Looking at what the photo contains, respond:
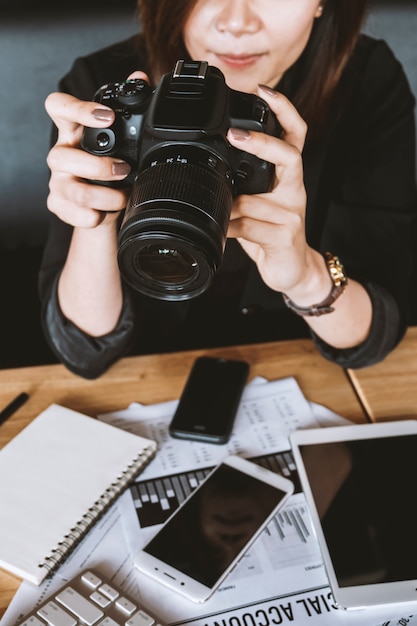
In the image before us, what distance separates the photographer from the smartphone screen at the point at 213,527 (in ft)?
1.98

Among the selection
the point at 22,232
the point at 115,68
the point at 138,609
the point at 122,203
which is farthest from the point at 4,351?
the point at 138,609

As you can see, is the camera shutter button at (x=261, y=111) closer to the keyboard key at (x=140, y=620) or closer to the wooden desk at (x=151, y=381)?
the wooden desk at (x=151, y=381)

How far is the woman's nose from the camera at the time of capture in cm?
82

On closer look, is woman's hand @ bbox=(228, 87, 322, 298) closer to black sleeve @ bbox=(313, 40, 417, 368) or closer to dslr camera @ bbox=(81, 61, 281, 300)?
dslr camera @ bbox=(81, 61, 281, 300)

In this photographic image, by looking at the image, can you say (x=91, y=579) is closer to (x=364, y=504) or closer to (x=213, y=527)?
(x=213, y=527)

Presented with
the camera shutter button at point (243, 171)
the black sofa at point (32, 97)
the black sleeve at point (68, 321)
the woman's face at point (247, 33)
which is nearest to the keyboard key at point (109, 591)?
the black sleeve at point (68, 321)

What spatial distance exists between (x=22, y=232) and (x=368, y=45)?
2.70ft

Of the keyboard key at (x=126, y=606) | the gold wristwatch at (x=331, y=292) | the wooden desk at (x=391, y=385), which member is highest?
the gold wristwatch at (x=331, y=292)

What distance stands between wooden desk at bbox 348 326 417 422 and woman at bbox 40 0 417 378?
2cm

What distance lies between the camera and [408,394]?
814 millimetres

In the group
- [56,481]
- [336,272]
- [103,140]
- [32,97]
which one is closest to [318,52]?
[336,272]

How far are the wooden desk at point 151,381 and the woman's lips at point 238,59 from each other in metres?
0.38

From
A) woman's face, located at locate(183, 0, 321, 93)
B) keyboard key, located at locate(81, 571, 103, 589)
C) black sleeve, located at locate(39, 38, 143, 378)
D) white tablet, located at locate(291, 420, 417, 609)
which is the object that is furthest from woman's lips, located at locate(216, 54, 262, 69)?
keyboard key, located at locate(81, 571, 103, 589)

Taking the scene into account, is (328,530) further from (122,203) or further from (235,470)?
(122,203)
